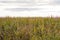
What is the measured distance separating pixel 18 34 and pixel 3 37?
Result: 24.1 inches

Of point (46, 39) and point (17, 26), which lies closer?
point (46, 39)

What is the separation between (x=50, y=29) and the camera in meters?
11.1

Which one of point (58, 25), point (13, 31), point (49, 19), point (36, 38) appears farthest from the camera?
point (49, 19)

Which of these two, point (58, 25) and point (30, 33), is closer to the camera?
point (30, 33)

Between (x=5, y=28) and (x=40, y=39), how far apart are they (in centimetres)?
164

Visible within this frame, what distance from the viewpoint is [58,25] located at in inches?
471

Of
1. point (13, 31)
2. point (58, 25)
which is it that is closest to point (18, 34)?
point (13, 31)

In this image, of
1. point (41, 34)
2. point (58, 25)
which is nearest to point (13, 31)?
point (41, 34)

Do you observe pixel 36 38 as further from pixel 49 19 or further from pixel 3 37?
pixel 49 19

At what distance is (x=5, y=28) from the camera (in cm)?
1105

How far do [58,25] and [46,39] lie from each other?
183 centimetres

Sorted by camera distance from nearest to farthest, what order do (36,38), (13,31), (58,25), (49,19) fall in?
(36,38) < (13,31) < (58,25) < (49,19)

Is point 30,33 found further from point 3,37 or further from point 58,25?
point 58,25

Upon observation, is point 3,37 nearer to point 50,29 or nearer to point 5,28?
point 5,28
